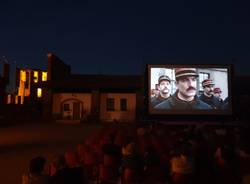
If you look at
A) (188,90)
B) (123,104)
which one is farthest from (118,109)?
(188,90)

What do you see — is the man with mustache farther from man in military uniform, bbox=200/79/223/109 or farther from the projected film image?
man in military uniform, bbox=200/79/223/109

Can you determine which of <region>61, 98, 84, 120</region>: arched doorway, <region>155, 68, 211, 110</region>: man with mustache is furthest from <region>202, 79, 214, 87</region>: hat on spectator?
<region>61, 98, 84, 120</region>: arched doorway

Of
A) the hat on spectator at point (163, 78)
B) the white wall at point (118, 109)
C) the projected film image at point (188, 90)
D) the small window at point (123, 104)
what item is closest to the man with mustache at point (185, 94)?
the projected film image at point (188, 90)

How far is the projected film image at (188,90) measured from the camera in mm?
16922

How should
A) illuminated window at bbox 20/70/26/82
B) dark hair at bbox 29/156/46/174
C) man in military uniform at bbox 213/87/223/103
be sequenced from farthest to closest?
A: illuminated window at bbox 20/70/26/82
man in military uniform at bbox 213/87/223/103
dark hair at bbox 29/156/46/174

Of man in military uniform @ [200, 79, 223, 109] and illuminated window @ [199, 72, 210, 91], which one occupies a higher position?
illuminated window @ [199, 72, 210, 91]

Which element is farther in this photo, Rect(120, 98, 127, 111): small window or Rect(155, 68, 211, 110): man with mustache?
Rect(120, 98, 127, 111): small window

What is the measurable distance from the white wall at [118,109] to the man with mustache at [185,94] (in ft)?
41.5

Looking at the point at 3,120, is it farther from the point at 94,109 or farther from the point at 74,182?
the point at 74,182

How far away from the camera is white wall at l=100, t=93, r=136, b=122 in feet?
97.3

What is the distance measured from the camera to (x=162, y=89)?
16953 millimetres

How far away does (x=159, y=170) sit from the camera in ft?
14.4

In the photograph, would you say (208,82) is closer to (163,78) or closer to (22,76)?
(163,78)

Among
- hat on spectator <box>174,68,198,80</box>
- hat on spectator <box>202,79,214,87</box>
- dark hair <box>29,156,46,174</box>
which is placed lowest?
dark hair <box>29,156,46,174</box>
